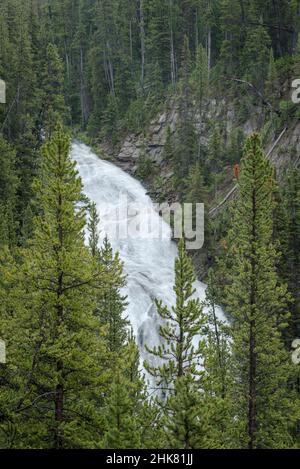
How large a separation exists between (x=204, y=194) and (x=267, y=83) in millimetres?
11532

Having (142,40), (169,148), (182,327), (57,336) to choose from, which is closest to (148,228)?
(169,148)

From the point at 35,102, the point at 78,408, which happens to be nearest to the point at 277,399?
the point at 78,408

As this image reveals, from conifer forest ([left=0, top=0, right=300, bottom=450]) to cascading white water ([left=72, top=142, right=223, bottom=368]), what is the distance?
148mm

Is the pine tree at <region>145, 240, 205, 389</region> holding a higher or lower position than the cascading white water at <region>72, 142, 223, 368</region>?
lower

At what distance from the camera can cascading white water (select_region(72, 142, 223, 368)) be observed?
30.2 m

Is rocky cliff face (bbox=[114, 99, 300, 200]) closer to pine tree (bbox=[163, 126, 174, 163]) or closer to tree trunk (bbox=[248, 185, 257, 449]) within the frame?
pine tree (bbox=[163, 126, 174, 163])

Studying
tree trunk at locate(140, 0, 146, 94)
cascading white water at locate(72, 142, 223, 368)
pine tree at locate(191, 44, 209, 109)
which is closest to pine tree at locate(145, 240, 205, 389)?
cascading white water at locate(72, 142, 223, 368)

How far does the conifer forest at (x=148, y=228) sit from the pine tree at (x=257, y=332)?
0.26 ft

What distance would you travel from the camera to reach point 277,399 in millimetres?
18938

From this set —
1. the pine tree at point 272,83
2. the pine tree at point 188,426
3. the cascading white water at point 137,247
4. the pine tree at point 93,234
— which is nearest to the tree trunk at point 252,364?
the pine tree at point 188,426

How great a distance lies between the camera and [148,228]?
41.8 metres

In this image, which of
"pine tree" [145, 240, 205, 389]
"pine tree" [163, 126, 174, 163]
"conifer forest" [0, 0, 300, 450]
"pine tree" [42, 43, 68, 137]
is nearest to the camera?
"conifer forest" [0, 0, 300, 450]

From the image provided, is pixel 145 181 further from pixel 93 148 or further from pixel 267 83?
pixel 267 83

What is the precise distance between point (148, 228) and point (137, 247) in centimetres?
337
